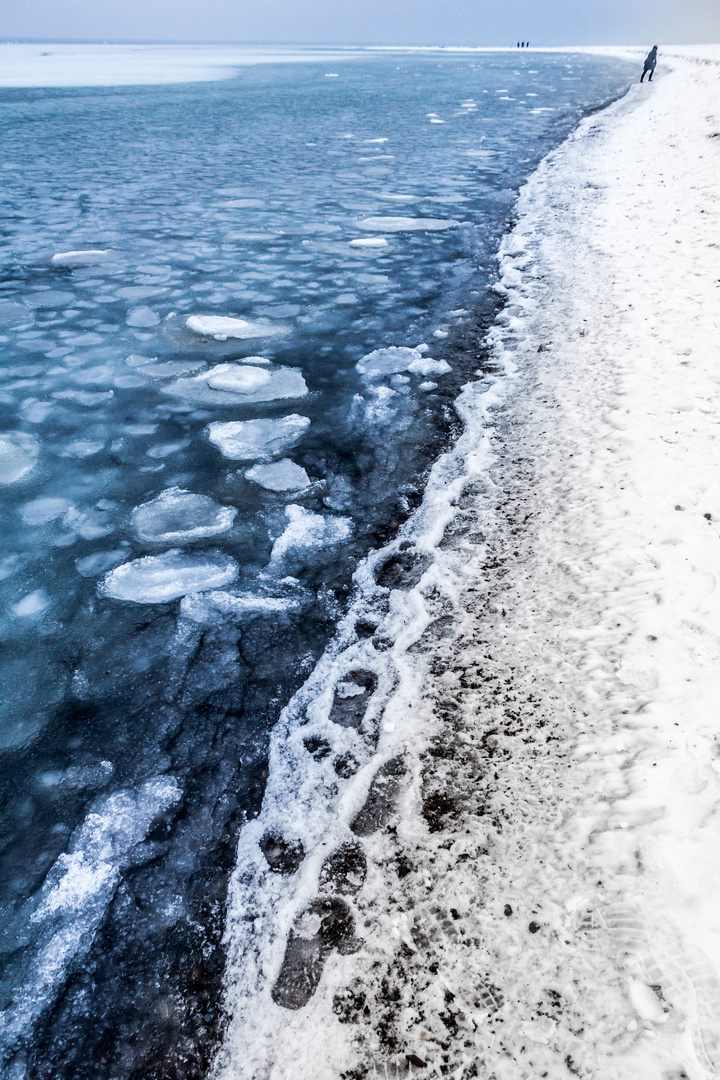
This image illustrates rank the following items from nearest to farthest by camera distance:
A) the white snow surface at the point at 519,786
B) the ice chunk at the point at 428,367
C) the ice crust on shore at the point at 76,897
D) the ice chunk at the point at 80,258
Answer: the white snow surface at the point at 519,786, the ice crust on shore at the point at 76,897, the ice chunk at the point at 428,367, the ice chunk at the point at 80,258

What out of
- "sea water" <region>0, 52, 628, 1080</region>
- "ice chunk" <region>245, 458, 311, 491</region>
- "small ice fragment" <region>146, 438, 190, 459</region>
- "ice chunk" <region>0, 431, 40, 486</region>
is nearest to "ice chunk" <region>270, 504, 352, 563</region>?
"sea water" <region>0, 52, 628, 1080</region>

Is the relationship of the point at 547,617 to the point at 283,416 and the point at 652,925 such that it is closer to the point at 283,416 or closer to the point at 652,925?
the point at 652,925

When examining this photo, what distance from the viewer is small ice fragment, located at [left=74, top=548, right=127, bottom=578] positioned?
2.35 meters

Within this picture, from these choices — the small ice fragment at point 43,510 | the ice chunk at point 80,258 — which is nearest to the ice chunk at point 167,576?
the small ice fragment at point 43,510

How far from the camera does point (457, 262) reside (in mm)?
5570

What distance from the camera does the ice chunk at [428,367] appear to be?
379 centimetres

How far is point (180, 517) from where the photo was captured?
2615 millimetres

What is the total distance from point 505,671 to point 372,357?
2725mm

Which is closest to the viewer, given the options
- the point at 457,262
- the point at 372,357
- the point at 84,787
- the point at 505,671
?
the point at 84,787

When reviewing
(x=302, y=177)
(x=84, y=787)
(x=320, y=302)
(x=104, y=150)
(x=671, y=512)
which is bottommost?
(x=84, y=787)

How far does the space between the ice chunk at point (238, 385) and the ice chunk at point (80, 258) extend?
2.78 meters

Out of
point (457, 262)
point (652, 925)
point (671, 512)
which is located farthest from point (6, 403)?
point (457, 262)

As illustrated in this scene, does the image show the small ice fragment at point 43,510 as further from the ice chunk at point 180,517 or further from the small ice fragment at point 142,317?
the small ice fragment at point 142,317

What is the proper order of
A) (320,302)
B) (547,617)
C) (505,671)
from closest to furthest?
(505,671) → (547,617) → (320,302)
